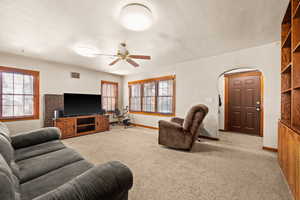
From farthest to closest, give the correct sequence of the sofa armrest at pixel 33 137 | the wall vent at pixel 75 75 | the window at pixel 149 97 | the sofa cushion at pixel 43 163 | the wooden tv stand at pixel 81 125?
the window at pixel 149 97 < the wall vent at pixel 75 75 < the wooden tv stand at pixel 81 125 < the sofa armrest at pixel 33 137 < the sofa cushion at pixel 43 163

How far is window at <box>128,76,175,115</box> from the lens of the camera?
484 centimetres

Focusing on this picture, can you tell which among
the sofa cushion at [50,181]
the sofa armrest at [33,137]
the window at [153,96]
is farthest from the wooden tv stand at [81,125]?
the sofa cushion at [50,181]

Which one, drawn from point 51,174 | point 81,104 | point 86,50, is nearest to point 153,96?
point 81,104

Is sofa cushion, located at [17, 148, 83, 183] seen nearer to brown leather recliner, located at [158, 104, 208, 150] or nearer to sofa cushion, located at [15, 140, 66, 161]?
sofa cushion, located at [15, 140, 66, 161]

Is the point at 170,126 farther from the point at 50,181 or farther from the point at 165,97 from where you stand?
the point at 50,181

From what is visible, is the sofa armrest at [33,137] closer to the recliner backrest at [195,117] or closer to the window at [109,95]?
the recliner backrest at [195,117]

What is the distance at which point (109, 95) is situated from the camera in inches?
239

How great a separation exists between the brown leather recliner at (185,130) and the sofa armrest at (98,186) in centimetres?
215

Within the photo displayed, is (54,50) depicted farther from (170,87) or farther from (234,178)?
(234,178)

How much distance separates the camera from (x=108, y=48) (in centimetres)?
319

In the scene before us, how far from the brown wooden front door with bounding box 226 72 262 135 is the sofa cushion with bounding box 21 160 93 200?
16.8 ft

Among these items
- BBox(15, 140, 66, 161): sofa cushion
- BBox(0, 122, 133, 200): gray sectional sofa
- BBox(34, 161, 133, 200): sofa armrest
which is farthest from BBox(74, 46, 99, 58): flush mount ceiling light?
BBox(34, 161, 133, 200): sofa armrest

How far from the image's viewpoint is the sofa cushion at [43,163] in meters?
1.15

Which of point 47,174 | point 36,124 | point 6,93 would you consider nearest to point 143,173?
point 47,174
